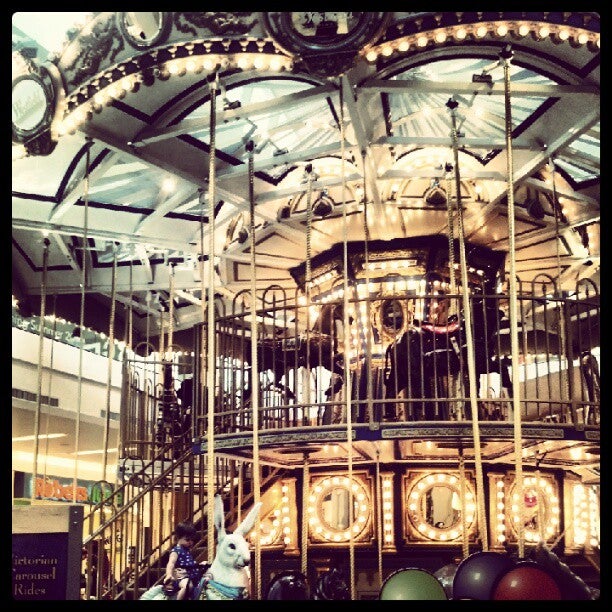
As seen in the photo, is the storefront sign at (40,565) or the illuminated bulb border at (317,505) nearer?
the storefront sign at (40,565)

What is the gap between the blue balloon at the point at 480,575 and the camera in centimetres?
595

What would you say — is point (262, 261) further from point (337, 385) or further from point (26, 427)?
point (26, 427)

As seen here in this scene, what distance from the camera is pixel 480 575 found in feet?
20.0

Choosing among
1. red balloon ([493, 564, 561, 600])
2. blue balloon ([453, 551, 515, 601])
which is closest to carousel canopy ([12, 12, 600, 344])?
blue balloon ([453, 551, 515, 601])

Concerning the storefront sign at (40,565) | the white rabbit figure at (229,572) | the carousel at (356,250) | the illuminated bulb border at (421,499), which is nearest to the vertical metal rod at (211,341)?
the carousel at (356,250)

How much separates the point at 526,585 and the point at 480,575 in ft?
1.64

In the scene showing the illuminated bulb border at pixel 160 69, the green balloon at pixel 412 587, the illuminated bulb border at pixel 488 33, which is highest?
the illuminated bulb border at pixel 488 33

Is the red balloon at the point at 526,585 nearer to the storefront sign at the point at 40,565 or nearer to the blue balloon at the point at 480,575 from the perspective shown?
the blue balloon at the point at 480,575

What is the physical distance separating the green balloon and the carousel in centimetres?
2

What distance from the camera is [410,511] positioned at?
987 centimetres

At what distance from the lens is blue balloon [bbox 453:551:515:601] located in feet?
19.5

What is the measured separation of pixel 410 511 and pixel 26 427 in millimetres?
9826

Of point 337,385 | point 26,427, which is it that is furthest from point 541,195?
point 26,427

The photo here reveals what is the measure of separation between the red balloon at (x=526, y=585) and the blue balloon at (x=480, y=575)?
9 centimetres
